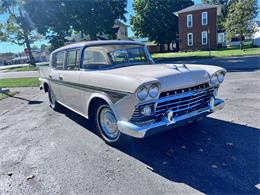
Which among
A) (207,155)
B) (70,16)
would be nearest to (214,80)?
(207,155)

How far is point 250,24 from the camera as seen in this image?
1260 inches

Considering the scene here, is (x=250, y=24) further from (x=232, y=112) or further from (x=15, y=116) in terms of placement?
(x=15, y=116)

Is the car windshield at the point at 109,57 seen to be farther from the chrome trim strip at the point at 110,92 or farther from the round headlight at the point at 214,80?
the round headlight at the point at 214,80

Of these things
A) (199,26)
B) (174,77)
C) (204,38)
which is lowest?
(174,77)

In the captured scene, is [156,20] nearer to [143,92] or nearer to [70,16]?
[70,16]

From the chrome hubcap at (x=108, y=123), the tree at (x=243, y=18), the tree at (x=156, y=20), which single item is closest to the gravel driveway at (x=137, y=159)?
the chrome hubcap at (x=108, y=123)

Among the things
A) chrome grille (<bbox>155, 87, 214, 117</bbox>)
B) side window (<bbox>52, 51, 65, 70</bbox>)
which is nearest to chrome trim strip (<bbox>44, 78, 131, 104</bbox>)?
chrome grille (<bbox>155, 87, 214, 117</bbox>)

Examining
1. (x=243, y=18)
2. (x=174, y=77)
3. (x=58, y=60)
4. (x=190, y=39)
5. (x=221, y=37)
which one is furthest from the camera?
(x=221, y=37)

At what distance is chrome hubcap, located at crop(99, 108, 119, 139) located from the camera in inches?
162

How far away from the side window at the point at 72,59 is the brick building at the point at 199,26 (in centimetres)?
3274

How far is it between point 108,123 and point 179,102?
1.42 meters

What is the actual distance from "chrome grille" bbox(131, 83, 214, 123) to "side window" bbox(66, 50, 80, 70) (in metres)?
2.17

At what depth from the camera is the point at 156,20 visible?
4119 centimetres

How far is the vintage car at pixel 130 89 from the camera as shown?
336cm
